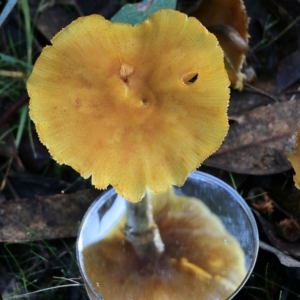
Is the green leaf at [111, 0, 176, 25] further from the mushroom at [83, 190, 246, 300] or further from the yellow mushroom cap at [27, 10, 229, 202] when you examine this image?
the mushroom at [83, 190, 246, 300]

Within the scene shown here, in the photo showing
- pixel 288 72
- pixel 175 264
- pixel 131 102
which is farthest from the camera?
pixel 288 72

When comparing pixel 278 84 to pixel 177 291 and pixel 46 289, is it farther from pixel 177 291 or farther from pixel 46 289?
pixel 46 289

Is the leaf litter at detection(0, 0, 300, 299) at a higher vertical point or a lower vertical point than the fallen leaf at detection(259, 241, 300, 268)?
higher

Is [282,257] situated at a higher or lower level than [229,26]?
lower

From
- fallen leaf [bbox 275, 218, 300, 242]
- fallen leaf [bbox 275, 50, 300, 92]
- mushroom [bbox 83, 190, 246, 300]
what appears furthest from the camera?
fallen leaf [bbox 275, 50, 300, 92]

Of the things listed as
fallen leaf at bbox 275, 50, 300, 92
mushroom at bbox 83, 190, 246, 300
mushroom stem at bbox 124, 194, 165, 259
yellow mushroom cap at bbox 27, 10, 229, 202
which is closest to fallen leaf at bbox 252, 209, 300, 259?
mushroom at bbox 83, 190, 246, 300

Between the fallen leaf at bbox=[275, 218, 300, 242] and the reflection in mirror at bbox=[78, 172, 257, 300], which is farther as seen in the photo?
the fallen leaf at bbox=[275, 218, 300, 242]

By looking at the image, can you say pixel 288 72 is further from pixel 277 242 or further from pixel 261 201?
pixel 277 242

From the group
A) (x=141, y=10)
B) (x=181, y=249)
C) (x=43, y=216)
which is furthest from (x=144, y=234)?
(x=141, y=10)
